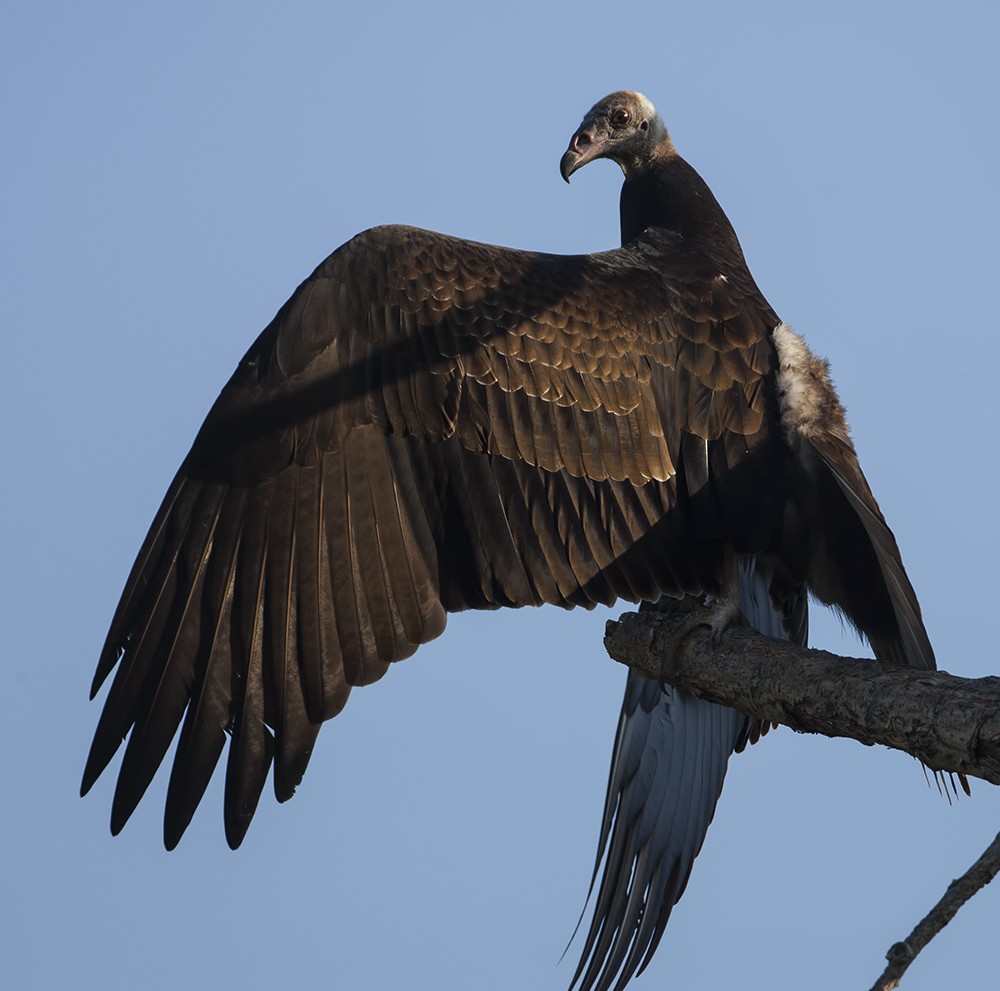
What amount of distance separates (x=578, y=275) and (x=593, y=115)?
2.26 meters

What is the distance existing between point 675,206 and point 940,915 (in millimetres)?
3547

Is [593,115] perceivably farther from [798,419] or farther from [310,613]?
[310,613]

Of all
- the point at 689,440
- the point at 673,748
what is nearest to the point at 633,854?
the point at 673,748

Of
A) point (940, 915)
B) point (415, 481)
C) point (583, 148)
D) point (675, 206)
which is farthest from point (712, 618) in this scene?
point (583, 148)

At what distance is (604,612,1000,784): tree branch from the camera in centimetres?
322

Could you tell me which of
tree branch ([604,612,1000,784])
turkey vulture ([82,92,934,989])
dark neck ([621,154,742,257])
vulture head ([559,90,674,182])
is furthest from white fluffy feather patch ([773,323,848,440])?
vulture head ([559,90,674,182])

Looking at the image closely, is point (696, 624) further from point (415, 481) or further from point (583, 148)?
point (583, 148)

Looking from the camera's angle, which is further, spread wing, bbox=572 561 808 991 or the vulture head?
the vulture head

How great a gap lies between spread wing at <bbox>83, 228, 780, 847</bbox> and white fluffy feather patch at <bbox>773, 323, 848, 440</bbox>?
8 centimetres

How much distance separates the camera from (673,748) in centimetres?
557

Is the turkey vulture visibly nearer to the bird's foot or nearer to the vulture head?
the bird's foot

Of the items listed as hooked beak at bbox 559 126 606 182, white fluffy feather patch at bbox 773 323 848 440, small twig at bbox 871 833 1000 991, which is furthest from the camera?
hooked beak at bbox 559 126 606 182

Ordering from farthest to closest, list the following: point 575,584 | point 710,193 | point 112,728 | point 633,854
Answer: point 710,193
point 633,854
point 575,584
point 112,728

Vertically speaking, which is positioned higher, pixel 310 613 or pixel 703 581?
pixel 703 581
